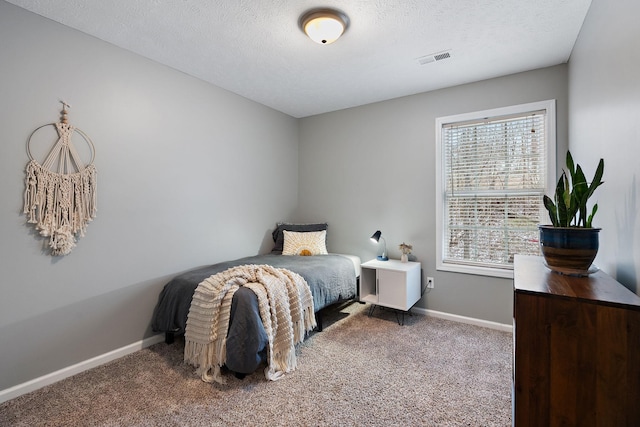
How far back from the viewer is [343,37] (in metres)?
2.32

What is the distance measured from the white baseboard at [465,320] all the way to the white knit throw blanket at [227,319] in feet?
5.32

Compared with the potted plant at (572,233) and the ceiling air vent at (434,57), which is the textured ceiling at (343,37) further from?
the potted plant at (572,233)

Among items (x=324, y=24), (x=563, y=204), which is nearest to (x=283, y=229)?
(x=324, y=24)

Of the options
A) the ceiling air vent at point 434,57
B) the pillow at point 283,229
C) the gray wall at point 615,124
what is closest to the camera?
the gray wall at point 615,124

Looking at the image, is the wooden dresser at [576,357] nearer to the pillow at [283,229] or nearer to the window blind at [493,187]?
the window blind at [493,187]

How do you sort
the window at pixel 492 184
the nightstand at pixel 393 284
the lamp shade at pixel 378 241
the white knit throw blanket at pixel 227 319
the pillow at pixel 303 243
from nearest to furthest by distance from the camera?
the white knit throw blanket at pixel 227 319
the window at pixel 492 184
the nightstand at pixel 393 284
the lamp shade at pixel 378 241
the pillow at pixel 303 243

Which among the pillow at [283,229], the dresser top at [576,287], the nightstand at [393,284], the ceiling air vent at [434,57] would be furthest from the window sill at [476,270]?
the ceiling air vent at [434,57]

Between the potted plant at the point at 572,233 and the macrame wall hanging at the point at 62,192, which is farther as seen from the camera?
the macrame wall hanging at the point at 62,192

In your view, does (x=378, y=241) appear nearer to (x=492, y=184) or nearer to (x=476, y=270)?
(x=476, y=270)

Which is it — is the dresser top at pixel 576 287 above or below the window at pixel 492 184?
below

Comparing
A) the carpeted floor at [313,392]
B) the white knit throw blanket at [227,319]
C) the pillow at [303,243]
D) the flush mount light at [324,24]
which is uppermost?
the flush mount light at [324,24]

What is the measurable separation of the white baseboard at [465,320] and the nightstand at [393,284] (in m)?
0.20

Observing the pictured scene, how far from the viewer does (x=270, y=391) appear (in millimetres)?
1997

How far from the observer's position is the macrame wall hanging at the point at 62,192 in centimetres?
203
